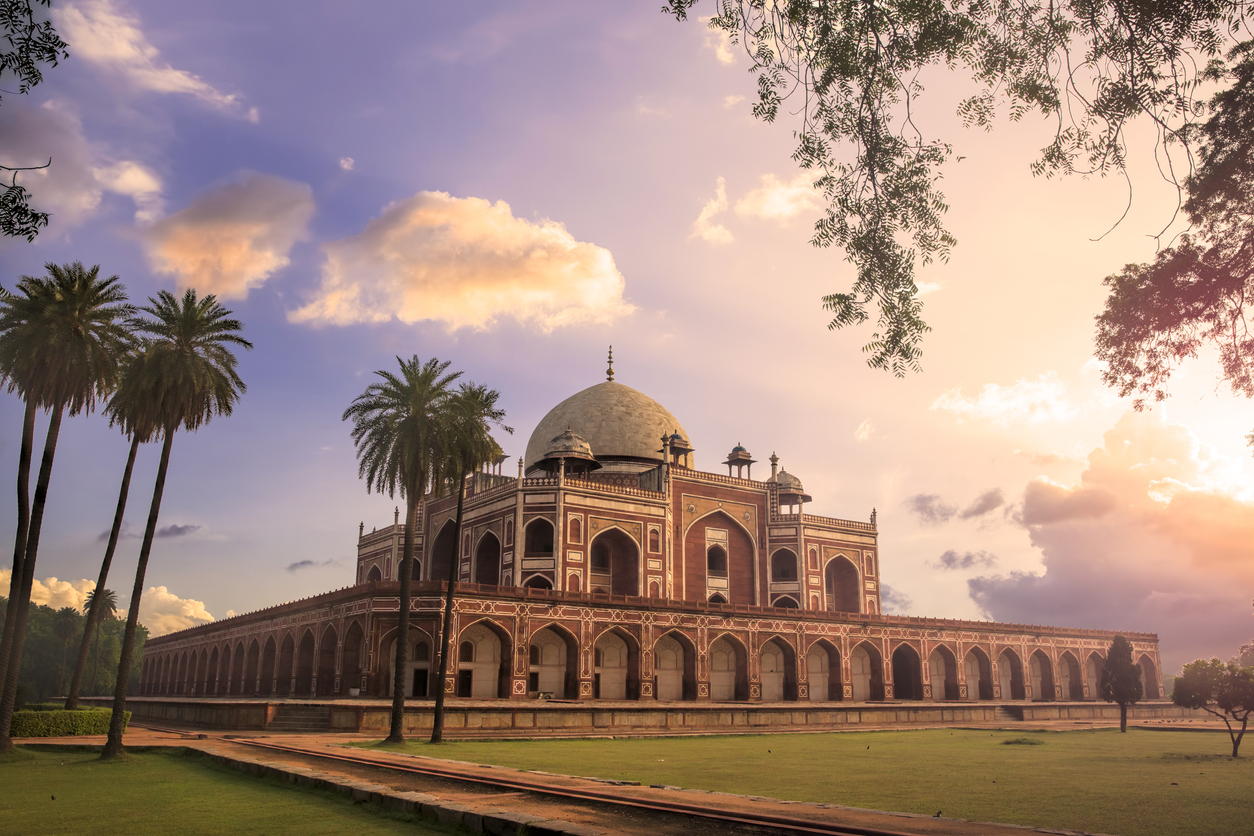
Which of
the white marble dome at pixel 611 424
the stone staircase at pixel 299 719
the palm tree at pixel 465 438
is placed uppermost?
the white marble dome at pixel 611 424

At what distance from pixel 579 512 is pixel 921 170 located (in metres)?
36.1

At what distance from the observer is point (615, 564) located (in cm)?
4706

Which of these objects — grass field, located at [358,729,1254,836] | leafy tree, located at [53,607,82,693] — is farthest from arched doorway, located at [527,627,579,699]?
A: leafy tree, located at [53,607,82,693]

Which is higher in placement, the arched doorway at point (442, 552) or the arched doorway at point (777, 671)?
the arched doorway at point (442, 552)

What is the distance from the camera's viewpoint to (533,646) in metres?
38.6

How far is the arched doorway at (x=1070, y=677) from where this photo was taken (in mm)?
56688

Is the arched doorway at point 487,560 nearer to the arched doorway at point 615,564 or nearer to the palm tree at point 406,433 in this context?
the arched doorway at point 615,564

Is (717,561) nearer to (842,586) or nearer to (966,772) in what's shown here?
(842,586)

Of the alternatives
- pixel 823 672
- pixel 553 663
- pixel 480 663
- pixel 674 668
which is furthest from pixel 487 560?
pixel 823 672

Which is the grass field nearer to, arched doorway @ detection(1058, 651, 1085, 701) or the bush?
the bush

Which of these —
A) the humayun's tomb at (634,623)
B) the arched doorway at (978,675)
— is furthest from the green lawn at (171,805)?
the arched doorway at (978,675)

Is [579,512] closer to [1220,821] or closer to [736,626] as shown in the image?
[736,626]

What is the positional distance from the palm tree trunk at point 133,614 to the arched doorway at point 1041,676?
5183 centimetres

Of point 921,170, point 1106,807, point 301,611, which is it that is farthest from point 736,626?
point 921,170
